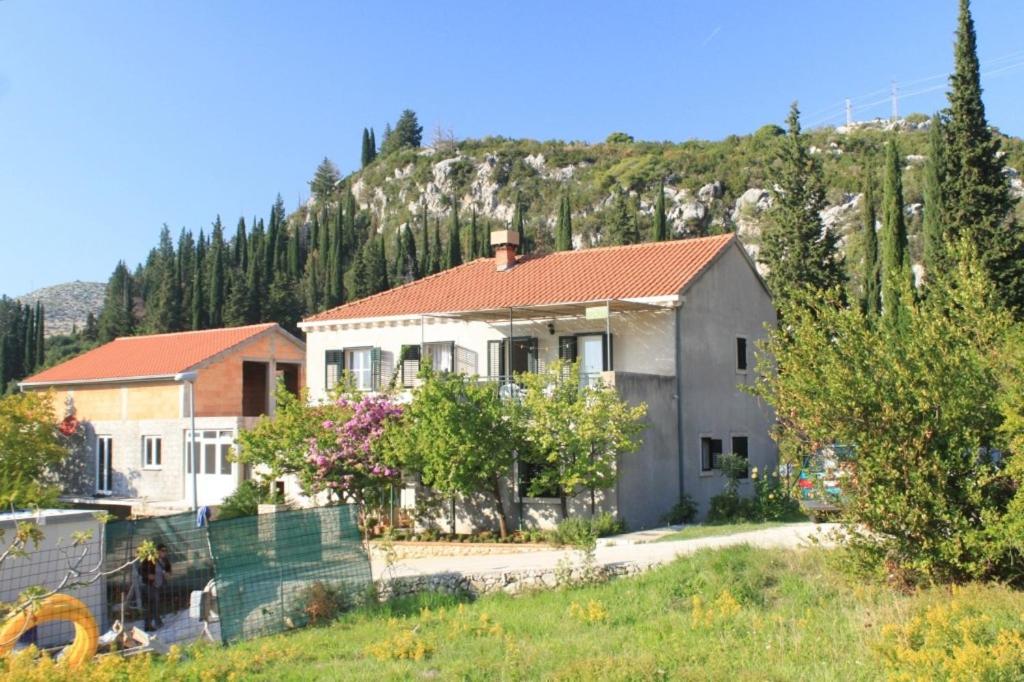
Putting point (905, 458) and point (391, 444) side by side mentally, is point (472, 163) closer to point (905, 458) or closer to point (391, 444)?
point (391, 444)

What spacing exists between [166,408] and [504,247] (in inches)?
563

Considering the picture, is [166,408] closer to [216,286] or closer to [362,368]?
[362,368]

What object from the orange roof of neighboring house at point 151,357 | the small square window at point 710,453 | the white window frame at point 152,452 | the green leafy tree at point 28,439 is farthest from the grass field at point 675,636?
the orange roof of neighboring house at point 151,357

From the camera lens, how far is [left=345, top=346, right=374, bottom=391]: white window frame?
98.9ft

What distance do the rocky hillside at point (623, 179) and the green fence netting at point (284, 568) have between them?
57.0m

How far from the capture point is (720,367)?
2759 centimetres

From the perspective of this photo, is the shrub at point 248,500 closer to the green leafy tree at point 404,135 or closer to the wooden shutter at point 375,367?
the wooden shutter at point 375,367

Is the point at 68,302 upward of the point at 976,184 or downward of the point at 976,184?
upward

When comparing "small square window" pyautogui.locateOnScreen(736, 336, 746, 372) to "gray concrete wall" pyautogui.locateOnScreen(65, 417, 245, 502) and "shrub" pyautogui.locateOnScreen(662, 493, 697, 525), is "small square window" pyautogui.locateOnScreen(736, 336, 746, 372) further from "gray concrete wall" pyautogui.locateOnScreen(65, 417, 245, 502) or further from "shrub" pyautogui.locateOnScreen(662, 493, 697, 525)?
"gray concrete wall" pyautogui.locateOnScreen(65, 417, 245, 502)

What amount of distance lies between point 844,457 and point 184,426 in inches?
1063

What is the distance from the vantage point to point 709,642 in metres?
10.9

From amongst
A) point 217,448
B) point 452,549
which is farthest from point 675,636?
point 217,448

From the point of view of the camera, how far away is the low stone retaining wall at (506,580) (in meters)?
15.5

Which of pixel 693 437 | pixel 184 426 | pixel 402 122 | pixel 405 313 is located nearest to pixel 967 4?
pixel 693 437
